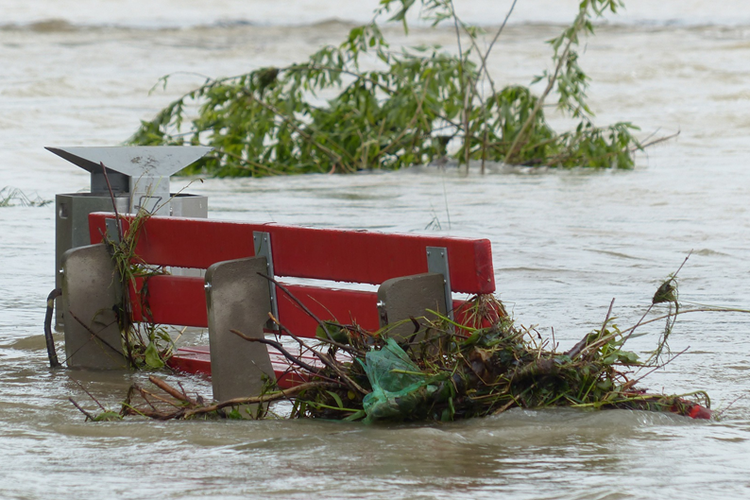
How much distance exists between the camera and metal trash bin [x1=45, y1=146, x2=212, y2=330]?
5.25 m

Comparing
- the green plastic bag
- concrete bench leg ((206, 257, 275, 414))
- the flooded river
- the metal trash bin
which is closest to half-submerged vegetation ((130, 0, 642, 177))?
the flooded river

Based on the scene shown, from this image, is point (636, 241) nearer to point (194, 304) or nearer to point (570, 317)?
point (570, 317)

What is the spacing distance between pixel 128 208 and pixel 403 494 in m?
2.79

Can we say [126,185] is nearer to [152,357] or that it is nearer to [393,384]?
[152,357]

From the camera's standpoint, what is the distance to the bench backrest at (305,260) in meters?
3.89

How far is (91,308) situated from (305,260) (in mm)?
1308

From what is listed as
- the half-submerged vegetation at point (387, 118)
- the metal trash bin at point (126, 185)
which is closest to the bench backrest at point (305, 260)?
the metal trash bin at point (126, 185)

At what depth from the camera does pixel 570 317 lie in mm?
6207

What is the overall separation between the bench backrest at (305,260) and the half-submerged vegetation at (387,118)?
25.3 feet

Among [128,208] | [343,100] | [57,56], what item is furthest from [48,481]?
[57,56]

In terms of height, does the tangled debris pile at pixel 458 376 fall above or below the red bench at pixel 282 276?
below

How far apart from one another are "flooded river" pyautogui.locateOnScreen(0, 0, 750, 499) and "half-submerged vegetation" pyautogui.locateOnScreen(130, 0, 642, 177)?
356 mm

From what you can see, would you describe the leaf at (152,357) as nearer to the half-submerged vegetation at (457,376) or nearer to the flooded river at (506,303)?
the flooded river at (506,303)

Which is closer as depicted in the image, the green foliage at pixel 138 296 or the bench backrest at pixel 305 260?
the bench backrest at pixel 305 260
